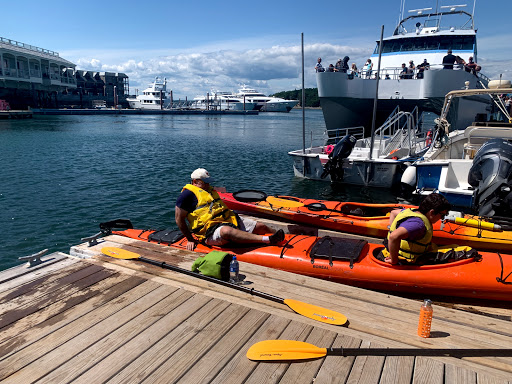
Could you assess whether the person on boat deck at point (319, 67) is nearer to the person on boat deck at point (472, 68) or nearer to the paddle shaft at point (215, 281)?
the person on boat deck at point (472, 68)

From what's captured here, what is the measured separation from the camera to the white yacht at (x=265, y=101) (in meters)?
105

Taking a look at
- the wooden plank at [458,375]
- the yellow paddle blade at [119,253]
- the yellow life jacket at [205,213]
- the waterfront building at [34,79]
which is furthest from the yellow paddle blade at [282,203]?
the waterfront building at [34,79]

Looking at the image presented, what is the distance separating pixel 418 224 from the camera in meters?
4.11

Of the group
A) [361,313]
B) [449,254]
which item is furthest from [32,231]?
[449,254]

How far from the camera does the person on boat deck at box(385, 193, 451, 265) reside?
4000 mm

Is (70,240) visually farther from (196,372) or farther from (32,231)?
(196,372)

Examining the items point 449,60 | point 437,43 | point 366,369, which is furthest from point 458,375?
point 437,43

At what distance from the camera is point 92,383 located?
2.55 m

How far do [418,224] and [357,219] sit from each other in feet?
10.7

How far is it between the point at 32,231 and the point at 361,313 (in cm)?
898

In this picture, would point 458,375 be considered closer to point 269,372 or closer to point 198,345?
point 269,372

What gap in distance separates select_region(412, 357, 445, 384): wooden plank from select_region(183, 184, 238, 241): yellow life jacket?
127 inches

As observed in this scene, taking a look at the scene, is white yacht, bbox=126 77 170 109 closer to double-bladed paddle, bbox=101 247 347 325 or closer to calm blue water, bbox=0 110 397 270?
calm blue water, bbox=0 110 397 270

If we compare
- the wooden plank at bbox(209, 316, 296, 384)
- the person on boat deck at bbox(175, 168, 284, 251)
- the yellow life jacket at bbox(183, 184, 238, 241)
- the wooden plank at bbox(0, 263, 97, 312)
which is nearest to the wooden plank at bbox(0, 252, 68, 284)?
the wooden plank at bbox(0, 263, 97, 312)
